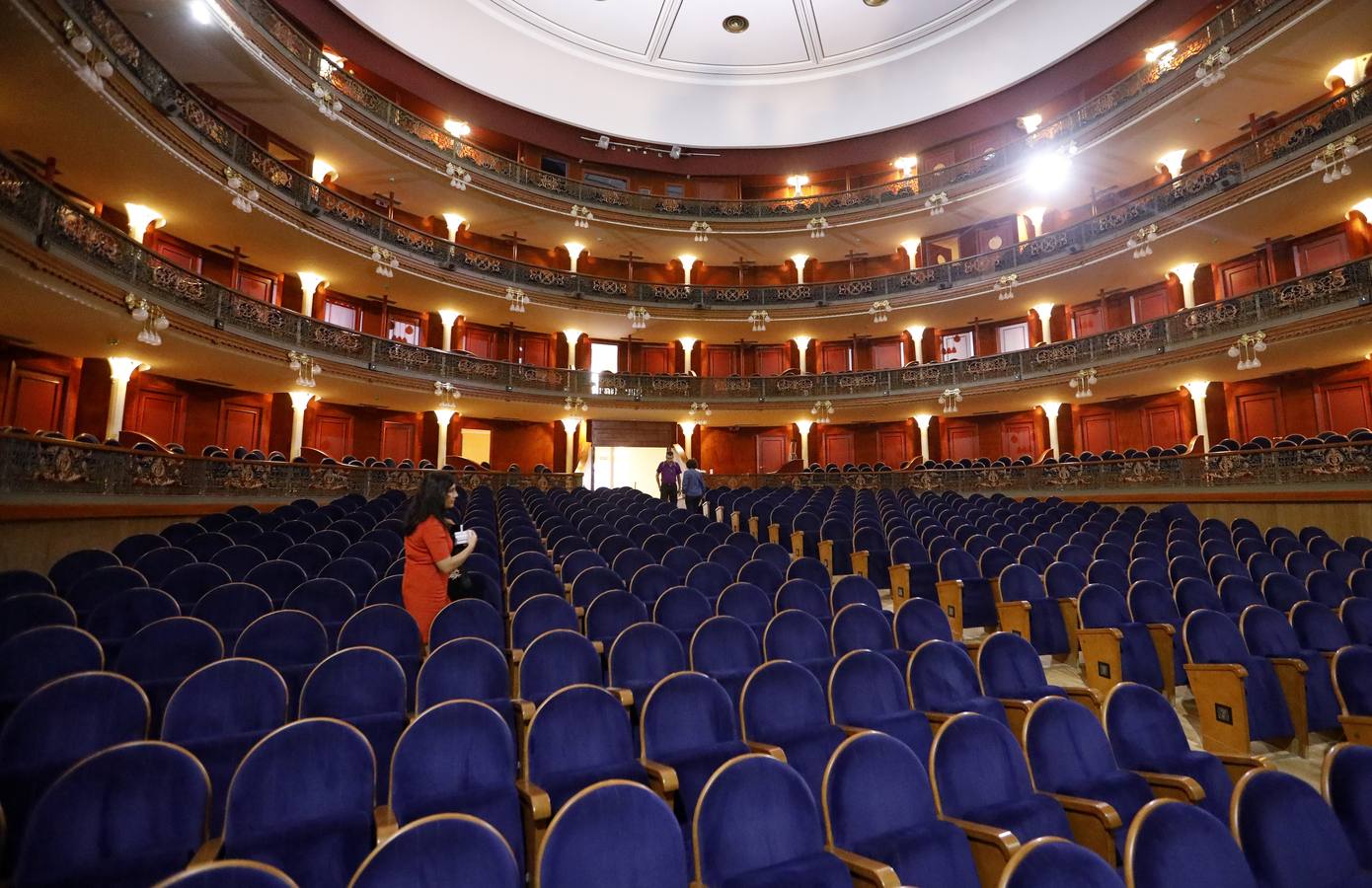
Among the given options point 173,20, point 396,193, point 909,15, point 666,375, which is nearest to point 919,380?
point 666,375

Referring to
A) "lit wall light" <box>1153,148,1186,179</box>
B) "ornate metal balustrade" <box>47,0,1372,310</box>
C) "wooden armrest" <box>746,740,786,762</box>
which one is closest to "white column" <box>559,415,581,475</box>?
"ornate metal balustrade" <box>47,0,1372,310</box>

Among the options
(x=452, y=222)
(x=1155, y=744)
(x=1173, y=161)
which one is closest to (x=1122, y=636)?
(x=1155, y=744)

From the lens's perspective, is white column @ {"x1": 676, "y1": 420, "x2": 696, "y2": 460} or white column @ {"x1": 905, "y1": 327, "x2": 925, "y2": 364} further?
white column @ {"x1": 676, "y1": 420, "x2": 696, "y2": 460}

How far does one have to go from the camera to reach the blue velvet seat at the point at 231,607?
3812mm

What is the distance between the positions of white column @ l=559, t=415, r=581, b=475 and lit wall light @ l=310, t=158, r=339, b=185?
8.06m

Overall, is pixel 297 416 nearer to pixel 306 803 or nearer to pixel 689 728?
pixel 306 803

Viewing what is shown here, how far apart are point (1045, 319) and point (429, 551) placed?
17.5 m

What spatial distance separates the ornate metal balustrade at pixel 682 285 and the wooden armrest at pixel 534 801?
364 inches

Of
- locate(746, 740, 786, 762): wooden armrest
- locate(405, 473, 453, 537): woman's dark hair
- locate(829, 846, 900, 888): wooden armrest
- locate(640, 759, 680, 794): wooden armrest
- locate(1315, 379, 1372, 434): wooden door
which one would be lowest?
locate(829, 846, 900, 888): wooden armrest

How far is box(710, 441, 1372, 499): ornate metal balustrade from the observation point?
8.88m

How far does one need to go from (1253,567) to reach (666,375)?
47.6 feet

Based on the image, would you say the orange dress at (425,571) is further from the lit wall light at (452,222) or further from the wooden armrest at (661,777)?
the lit wall light at (452,222)

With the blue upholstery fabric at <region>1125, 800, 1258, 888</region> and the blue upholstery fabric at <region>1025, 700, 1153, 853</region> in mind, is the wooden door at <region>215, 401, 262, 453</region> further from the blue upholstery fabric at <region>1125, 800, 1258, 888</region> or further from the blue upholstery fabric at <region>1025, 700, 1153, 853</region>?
the blue upholstery fabric at <region>1125, 800, 1258, 888</region>

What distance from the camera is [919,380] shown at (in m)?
17.4
